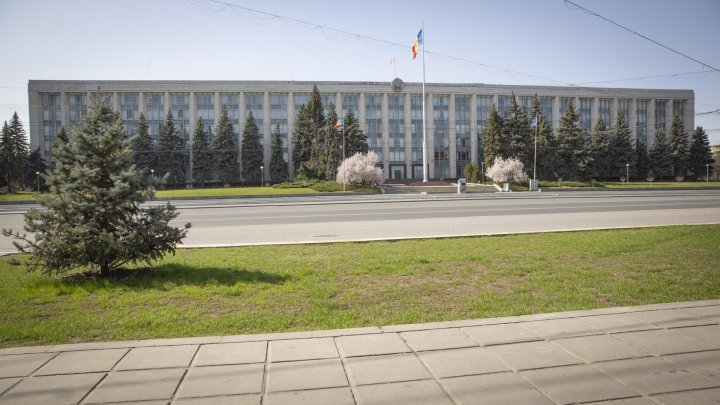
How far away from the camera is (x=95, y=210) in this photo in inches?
275

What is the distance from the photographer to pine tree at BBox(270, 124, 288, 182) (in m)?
74.6

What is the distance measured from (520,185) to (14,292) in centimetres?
5765

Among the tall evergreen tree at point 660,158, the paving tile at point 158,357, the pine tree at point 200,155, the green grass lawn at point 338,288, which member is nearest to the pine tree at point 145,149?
the pine tree at point 200,155

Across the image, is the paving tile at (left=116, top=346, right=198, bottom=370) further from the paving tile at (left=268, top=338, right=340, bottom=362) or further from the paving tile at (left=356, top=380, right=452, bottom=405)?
the paving tile at (left=356, top=380, right=452, bottom=405)

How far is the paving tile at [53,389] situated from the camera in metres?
3.28

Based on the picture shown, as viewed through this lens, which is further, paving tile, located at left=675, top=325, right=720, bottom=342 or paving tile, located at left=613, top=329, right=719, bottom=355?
paving tile, located at left=675, top=325, right=720, bottom=342

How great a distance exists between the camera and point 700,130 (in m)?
76.4

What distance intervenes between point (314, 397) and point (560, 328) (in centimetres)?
304

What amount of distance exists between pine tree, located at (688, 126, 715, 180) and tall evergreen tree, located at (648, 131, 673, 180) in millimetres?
4146

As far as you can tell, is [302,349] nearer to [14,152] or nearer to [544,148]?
[544,148]

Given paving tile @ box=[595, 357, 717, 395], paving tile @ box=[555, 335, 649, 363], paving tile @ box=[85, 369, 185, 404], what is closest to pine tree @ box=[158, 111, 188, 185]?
paving tile @ box=[85, 369, 185, 404]

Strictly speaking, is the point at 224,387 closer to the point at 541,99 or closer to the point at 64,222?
the point at 64,222

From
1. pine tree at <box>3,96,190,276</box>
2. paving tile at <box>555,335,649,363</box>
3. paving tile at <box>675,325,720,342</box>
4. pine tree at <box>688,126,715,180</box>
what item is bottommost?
paving tile at <box>555,335,649,363</box>

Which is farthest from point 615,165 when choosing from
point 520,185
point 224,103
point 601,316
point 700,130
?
point 601,316
